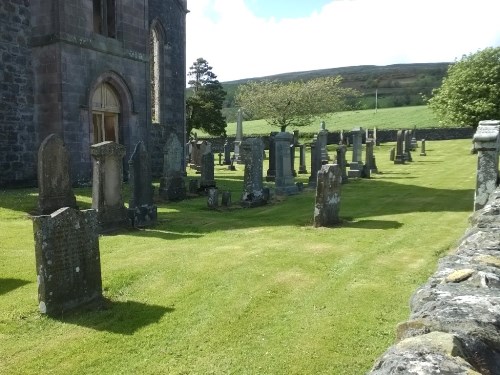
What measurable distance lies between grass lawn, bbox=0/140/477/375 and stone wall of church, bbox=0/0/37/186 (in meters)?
5.55

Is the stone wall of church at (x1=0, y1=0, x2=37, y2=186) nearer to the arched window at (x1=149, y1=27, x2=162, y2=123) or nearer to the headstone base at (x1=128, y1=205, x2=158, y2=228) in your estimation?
the arched window at (x1=149, y1=27, x2=162, y2=123)

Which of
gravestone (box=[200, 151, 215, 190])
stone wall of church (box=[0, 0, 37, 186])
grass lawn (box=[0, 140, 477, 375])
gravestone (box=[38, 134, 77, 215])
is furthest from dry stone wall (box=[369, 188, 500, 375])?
stone wall of church (box=[0, 0, 37, 186])

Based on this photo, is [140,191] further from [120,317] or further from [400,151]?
[400,151]

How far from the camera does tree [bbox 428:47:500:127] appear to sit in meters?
36.5

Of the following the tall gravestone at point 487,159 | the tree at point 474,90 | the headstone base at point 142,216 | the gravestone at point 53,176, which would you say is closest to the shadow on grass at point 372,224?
the tall gravestone at point 487,159

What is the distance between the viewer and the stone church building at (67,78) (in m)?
15.8

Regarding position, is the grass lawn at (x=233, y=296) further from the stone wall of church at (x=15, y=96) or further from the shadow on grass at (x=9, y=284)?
the stone wall of church at (x=15, y=96)

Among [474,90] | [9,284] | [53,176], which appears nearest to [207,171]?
[53,176]

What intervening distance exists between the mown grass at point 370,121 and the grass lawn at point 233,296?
2282 inches

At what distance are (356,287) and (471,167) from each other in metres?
20.4

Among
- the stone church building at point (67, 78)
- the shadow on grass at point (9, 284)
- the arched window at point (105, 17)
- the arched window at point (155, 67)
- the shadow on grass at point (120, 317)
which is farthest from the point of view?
the arched window at point (155, 67)

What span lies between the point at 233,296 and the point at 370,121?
71502mm

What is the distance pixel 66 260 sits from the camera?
5.47m

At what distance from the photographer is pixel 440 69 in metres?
114
